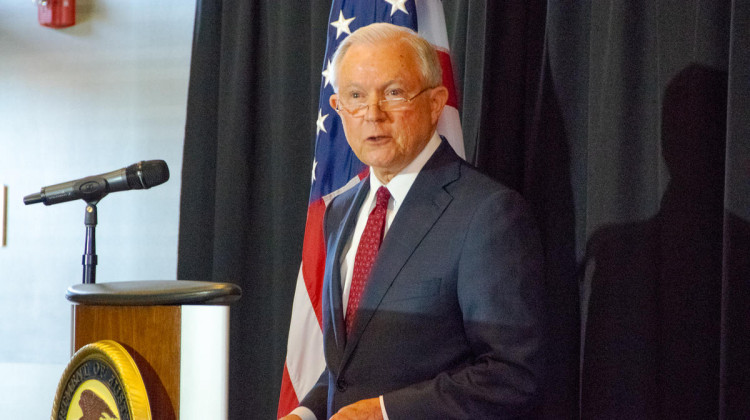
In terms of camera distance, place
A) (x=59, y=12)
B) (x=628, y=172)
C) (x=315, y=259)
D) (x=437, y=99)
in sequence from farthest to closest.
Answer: (x=59, y=12)
(x=315, y=259)
(x=628, y=172)
(x=437, y=99)

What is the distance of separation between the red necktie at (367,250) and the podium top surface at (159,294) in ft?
2.14

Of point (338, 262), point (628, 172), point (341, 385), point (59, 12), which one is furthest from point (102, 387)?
point (59, 12)

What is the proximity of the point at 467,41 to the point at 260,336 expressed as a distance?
1464 mm

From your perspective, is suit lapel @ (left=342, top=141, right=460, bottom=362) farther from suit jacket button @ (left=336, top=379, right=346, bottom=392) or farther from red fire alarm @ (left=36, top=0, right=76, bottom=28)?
red fire alarm @ (left=36, top=0, right=76, bottom=28)

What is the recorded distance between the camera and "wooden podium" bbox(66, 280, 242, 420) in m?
0.85

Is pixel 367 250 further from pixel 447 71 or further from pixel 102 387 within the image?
pixel 447 71

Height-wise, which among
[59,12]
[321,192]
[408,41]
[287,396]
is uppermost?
[59,12]

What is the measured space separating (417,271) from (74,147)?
273 cm

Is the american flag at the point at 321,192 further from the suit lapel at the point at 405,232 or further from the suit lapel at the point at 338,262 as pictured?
the suit lapel at the point at 405,232

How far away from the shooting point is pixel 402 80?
5.57ft

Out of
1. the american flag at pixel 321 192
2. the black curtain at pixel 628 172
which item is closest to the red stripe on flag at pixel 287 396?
the american flag at pixel 321 192

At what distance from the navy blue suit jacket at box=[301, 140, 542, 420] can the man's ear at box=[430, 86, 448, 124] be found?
0.55ft

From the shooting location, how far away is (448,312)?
4.90 feet

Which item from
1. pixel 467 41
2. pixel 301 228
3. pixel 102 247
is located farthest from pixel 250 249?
pixel 467 41
